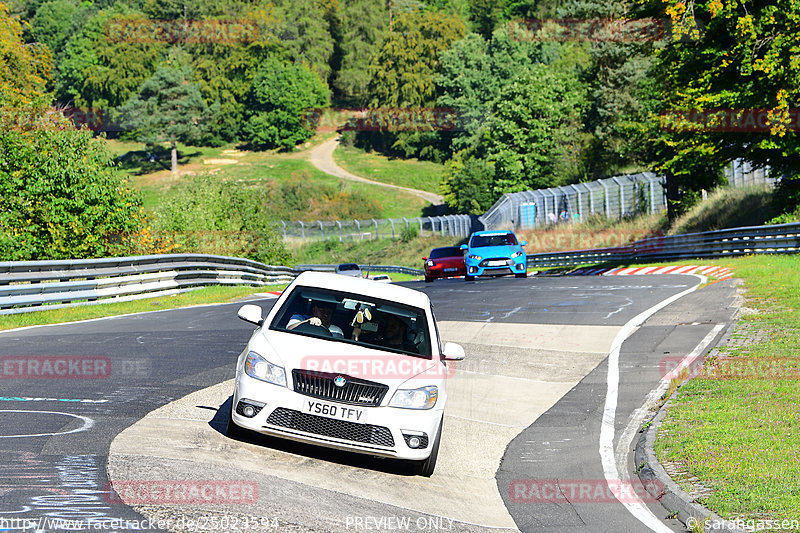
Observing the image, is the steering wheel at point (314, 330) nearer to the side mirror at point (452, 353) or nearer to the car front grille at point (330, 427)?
the car front grille at point (330, 427)

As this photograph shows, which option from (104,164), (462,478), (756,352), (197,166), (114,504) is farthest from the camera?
(197,166)

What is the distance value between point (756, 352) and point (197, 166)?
375 ft

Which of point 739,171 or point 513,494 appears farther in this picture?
point 739,171

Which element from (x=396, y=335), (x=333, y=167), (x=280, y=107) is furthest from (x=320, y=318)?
(x=280, y=107)

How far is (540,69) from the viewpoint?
3253 inches

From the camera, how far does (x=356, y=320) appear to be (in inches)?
351

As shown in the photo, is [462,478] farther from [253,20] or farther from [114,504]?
[253,20]

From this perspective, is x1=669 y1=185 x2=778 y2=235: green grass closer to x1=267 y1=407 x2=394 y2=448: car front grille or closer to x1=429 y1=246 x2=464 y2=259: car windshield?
x1=429 y1=246 x2=464 y2=259: car windshield

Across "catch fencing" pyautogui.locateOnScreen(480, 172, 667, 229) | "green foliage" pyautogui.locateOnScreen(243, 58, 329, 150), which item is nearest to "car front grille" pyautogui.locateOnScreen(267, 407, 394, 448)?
"catch fencing" pyautogui.locateOnScreen(480, 172, 667, 229)

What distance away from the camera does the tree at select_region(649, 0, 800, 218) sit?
93.7 feet

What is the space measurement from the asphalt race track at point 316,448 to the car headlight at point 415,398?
68cm

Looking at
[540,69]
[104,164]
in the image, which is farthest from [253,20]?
[104,164]

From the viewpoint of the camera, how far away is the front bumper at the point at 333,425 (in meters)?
7.76

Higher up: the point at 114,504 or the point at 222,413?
the point at 114,504
